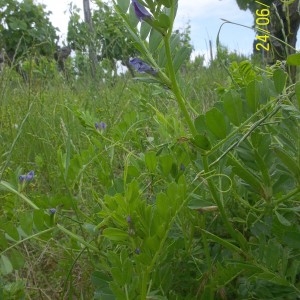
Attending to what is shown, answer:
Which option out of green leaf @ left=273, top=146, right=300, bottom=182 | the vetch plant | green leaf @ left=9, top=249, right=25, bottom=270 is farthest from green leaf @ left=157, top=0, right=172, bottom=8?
green leaf @ left=9, top=249, right=25, bottom=270

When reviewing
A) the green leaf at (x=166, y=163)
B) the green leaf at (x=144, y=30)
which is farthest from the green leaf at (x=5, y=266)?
the green leaf at (x=144, y=30)

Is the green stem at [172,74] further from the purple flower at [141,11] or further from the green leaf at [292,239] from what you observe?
the green leaf at [292,239]

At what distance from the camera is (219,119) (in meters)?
0.69

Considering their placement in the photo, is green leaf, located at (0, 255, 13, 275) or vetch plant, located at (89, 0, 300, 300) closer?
vetch plant, located at (89, 0, 300, 300)

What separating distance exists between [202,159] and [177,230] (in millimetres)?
186

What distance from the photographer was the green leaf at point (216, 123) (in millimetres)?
688

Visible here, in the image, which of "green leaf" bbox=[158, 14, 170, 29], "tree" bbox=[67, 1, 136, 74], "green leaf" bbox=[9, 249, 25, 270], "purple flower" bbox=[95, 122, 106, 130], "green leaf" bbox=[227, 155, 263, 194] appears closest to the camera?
"green leaf" bbox=[158, 14, 170, 29]

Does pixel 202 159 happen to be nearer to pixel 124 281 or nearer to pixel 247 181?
pixel 247 181

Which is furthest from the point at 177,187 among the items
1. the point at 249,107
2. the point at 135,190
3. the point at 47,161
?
the point at 47,161

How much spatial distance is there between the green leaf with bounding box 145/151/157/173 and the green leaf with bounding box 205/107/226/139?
127 millimetres

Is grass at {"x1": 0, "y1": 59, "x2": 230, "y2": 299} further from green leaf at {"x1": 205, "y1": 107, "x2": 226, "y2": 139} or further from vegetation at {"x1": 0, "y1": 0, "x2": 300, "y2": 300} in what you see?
green leaf at {"x1": 205, "y1": 107, "x2": 226, "y2": 139}

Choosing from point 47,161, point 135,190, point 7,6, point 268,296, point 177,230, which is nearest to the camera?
point 135,190

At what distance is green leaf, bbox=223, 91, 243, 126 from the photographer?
70 cm
